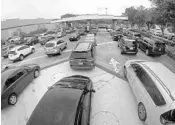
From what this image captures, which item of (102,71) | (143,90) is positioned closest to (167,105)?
(143,90)

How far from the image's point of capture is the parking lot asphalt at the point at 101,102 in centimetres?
424

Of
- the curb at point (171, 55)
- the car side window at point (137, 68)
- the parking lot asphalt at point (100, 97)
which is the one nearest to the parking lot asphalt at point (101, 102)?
the parking lot asphalt at point (100, 97)

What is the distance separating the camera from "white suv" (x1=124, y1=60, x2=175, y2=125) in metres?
2.96

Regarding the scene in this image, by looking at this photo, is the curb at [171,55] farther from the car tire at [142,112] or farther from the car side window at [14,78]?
the car side window at [14,78]

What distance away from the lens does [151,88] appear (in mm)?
3879

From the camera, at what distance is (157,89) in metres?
3.58

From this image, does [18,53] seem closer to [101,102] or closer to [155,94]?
[101,102]

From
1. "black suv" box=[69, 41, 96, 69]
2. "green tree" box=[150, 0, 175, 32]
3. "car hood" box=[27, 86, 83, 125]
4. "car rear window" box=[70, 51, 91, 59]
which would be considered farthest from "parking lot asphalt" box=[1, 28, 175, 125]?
"green tree" box=[150, 0, 175, 32]

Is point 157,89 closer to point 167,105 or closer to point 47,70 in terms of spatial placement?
point 167,105

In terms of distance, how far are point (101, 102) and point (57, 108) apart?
2.43m

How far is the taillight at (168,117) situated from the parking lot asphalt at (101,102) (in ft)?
4.26

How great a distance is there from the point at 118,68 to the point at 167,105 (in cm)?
539

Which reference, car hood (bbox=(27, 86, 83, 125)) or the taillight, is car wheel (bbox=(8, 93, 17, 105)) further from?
the taillight

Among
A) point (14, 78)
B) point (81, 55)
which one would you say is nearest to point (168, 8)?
point (81, 55)
